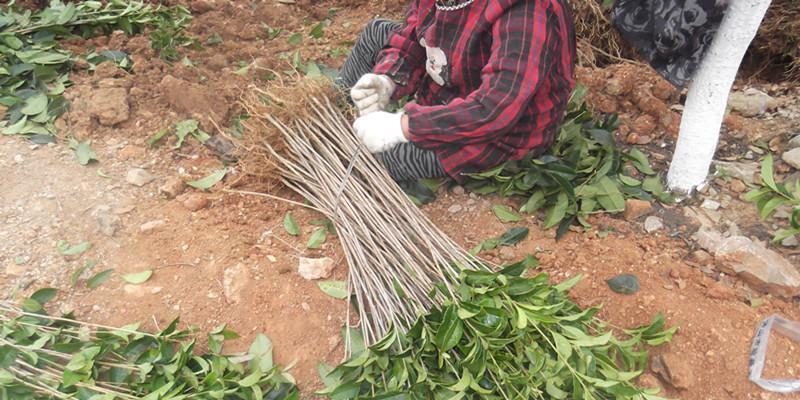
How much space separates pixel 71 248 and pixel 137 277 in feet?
0.71

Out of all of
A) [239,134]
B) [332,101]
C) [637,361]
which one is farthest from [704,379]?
[239,134]

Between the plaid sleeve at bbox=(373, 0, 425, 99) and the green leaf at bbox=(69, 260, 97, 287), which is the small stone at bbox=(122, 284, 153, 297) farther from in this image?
the plaid sleeve at bbox=(373, 0, 425, 99)

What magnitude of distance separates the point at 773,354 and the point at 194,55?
2.11 meters

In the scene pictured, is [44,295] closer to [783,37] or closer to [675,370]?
[675,370]

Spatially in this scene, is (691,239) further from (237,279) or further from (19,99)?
(19,99)

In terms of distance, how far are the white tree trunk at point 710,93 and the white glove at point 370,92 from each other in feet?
2.71

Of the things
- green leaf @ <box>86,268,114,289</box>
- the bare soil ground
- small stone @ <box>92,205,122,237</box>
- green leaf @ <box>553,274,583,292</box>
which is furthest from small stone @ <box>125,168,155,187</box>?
green leaf @ <box>553,274,583,292</box>

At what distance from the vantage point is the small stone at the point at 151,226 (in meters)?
1.58

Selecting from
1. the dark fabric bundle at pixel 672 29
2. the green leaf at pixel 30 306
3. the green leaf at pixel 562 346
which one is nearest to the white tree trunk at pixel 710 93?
the dark fabric bundle at pixel 672 29

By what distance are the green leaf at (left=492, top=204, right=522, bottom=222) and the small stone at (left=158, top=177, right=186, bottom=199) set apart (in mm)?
916

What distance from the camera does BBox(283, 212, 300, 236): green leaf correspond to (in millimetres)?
1605

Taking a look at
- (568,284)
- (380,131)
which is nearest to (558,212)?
(568,284)

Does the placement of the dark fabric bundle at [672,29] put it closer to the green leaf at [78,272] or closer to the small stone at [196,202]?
the small stone at [196,202]

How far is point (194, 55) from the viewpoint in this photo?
230 centimetres
